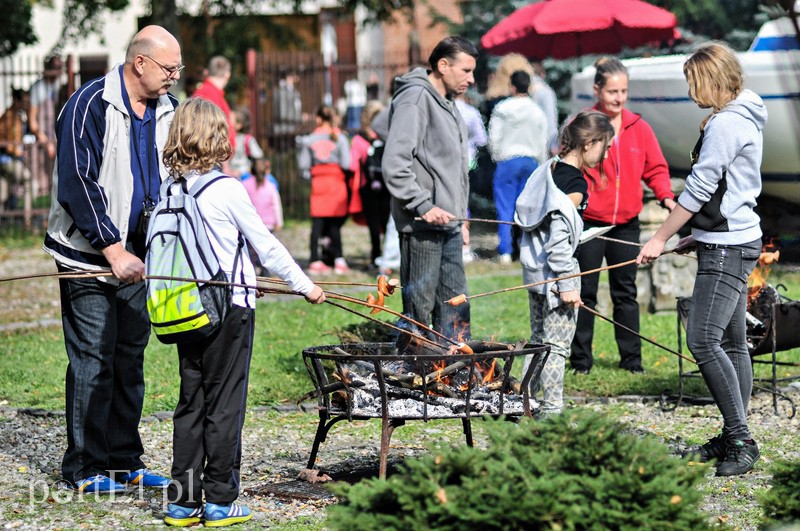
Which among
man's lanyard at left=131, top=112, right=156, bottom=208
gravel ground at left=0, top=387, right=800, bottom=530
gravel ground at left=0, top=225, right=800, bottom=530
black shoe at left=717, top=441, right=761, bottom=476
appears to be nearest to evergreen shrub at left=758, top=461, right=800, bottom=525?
gravel ground at left=0, top=225, right=800, bottom=530

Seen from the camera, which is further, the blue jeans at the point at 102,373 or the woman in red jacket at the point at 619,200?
the woman in red jacket at the point at 619,200

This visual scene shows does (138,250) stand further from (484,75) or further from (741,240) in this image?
(484,75)

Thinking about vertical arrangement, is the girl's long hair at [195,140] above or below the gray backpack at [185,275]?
above

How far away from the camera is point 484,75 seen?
17.7 metres

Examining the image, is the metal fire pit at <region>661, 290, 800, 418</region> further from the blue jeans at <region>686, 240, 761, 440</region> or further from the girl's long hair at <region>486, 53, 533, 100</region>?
the girl's long hair at <region>486, 53, 533, 100</region>

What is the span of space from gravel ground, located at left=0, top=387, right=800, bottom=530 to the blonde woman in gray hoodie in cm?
36

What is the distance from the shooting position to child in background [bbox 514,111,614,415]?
20.0 feet

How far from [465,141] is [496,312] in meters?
3.51

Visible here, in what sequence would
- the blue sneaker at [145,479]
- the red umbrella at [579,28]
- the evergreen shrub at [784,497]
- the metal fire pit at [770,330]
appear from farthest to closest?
the red umbrella at [579,28] → the metal fire pit at [770,330] → the blue sneaker at [145,479] → the evergreen shrub at [784,497]

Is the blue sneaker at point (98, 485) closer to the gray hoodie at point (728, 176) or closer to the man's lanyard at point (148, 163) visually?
the man's lanyard at point (148, 163)

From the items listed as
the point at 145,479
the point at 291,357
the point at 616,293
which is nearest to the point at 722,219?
the point at 616,293

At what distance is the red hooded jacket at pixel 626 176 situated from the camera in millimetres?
7875

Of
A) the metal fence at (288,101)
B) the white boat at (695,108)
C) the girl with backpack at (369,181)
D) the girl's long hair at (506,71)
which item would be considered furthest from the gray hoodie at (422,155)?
the metal fence at (288,101)

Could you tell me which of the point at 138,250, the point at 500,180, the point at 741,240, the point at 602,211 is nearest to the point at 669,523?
the point at 741,240
